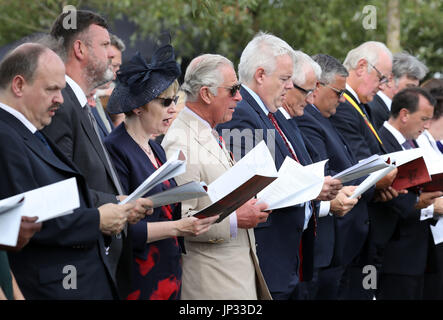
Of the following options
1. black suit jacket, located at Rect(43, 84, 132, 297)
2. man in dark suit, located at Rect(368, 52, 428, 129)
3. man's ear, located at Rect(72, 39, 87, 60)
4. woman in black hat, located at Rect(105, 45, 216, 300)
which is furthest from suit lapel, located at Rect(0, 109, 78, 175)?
man in dark suit, located at Rect(368, 52, 428, 129)

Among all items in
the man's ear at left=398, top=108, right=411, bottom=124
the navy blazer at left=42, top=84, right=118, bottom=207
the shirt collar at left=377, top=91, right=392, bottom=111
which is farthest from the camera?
the shirt collar at left=377, top=91, right=392, bottom=111

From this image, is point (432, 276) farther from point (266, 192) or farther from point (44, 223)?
point (44, 223)

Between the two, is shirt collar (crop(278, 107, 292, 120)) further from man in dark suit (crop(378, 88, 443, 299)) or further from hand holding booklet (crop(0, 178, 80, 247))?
hand holding booklet (crop(0, 178, 80, 247))

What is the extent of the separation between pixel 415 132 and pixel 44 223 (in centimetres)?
460

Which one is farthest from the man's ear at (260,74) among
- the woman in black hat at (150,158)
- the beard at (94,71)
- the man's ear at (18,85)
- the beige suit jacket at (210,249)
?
the man's ear at (18,85)

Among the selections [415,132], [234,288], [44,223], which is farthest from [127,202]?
[415,132]

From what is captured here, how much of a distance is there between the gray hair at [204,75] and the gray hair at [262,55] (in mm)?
606

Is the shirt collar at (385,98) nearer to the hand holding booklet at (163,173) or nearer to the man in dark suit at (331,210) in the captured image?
the man in dark suit at (331,210)

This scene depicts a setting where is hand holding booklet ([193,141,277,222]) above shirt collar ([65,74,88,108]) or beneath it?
beneath

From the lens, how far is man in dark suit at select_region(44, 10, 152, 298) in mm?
3926

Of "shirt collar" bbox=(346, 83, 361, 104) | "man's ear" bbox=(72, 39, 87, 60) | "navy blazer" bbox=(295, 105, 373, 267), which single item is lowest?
"navy blazer" bbox=(295, 105, 373, 267)

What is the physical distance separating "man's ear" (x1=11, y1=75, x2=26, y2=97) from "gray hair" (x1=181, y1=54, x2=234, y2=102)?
1.54 metres

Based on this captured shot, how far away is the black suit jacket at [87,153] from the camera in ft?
12.8
